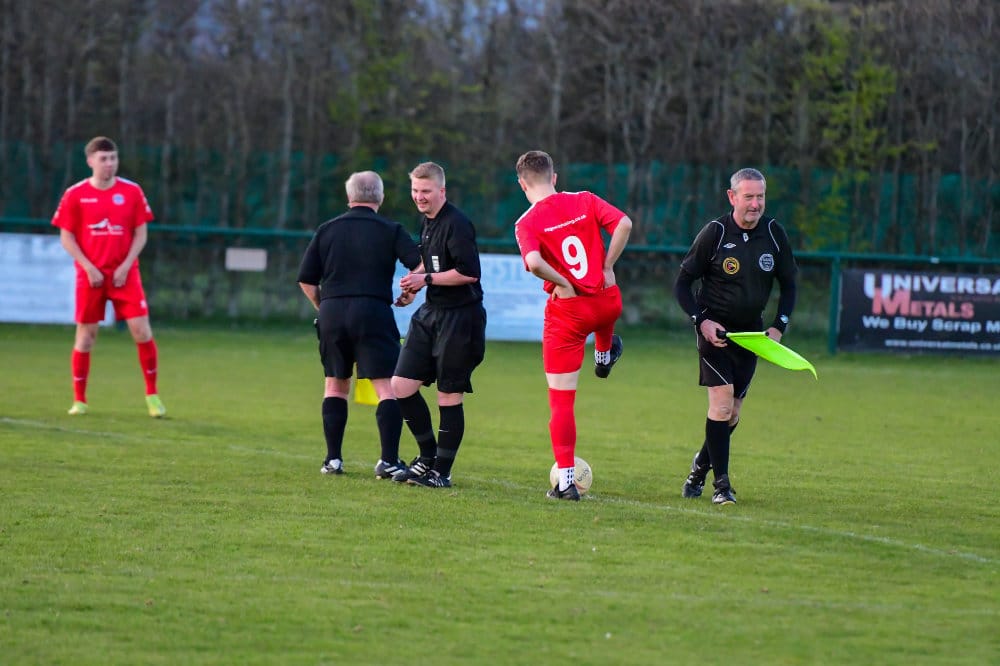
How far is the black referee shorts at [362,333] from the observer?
877 cm

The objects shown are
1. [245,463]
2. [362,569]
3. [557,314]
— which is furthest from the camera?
[245,463]

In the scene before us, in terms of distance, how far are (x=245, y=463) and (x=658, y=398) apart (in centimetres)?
624

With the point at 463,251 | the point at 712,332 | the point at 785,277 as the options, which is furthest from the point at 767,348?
the point at 463,251

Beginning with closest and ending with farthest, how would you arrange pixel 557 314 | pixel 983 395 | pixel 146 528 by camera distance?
pixel 146 528 < pixel 557 314 < pixel 983 395

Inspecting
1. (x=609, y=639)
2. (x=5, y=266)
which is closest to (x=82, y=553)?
(x=609, y=639)

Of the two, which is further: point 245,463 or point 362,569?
point 245,463

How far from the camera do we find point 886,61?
25469mm

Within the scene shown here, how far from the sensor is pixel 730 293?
8.21m

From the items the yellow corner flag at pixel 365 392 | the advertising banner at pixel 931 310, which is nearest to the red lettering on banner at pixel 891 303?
the advertising banner at pixel 931 310

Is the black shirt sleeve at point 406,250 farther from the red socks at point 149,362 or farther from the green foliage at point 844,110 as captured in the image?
the green foliage at point 844,110

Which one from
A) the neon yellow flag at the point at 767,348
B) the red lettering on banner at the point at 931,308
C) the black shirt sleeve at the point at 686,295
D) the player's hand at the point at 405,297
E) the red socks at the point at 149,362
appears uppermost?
the black shirt sleeve at the point at 686,295

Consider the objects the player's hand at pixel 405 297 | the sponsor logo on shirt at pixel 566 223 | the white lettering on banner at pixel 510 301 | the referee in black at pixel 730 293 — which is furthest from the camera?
the white lettering on banner at pixel 510 301

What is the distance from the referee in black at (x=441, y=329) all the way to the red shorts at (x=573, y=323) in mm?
554

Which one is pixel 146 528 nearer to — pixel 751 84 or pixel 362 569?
pixel 362 569
